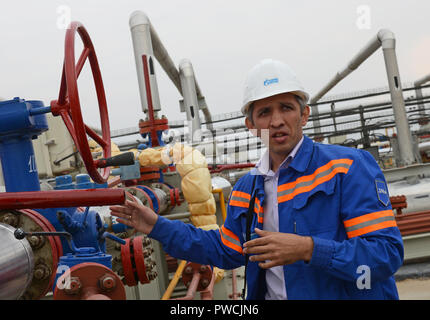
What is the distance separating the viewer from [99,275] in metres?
1.20

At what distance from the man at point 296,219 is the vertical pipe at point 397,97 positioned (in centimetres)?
637

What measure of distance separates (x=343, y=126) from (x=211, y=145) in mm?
8140

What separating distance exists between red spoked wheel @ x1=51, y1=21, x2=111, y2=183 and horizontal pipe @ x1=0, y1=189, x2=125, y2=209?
228mm

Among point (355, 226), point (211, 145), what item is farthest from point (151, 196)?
point (355, 226)

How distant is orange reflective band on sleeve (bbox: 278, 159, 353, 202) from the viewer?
45.1 inches

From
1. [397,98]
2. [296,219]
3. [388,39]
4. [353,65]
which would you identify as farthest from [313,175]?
[353,65]

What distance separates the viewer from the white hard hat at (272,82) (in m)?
1.26

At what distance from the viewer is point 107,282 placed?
1191 millimetres

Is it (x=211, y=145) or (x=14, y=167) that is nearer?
(x=14, y=167)

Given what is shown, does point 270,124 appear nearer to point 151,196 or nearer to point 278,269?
point 278,269

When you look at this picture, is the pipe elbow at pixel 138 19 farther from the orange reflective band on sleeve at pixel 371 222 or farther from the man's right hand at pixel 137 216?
the orange reflective band on sleeve at pixel 371 222

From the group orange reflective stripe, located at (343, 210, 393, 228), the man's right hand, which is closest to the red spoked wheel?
the man's right hand

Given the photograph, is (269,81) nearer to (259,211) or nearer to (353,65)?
(259,211)

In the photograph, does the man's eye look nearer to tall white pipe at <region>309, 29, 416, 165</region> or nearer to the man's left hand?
the man's left hand
